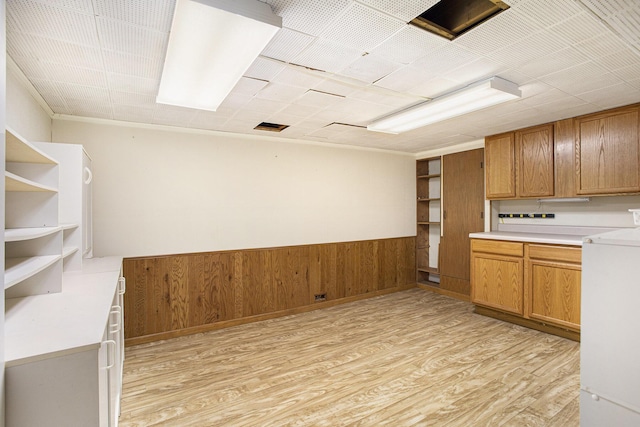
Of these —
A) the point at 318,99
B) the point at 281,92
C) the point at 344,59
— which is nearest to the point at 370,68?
the point at 344,59

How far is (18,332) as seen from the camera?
1.27 metres

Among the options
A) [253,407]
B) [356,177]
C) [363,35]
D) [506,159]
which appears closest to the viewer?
[363,35]

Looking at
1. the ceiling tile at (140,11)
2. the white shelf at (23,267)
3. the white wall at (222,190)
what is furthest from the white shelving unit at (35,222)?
the white wall at (222,190)

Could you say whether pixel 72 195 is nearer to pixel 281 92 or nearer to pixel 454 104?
pixel 281 92

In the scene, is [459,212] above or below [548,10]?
below

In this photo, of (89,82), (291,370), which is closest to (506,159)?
(291,370)

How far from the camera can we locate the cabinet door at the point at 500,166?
4.17 m

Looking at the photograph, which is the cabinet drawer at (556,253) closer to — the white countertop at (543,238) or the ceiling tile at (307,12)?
the white countertop at (543,238)

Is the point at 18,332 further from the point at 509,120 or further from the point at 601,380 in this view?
the point at 509,120

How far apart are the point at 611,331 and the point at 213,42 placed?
97.8 inches

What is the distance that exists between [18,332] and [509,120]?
14.6ft

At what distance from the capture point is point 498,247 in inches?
159

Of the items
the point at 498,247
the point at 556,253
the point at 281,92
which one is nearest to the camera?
the point at 281,92

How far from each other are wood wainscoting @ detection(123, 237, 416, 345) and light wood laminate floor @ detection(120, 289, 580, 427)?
0.76ft
